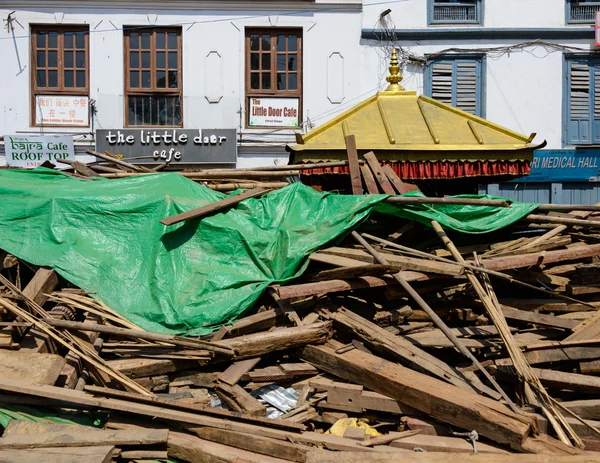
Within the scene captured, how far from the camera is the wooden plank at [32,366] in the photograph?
539 centimetres

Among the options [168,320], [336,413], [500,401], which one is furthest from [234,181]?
[500,401]

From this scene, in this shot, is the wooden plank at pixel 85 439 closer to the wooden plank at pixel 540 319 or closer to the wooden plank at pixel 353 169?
the wooden plank at pixel 540 319

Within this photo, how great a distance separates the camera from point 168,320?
646 cm

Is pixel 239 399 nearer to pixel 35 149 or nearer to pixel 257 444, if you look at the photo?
pixel 257 444

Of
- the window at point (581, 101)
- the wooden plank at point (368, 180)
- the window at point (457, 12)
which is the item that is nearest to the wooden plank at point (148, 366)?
the wooden plank at point (368, 180)

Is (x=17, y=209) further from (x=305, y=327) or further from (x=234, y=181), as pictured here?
(x=305, y=327)

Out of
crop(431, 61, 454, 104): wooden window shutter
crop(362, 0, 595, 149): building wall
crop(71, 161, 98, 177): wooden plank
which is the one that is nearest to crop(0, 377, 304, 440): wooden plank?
crop(71, 161, 98, 177): wooden plank

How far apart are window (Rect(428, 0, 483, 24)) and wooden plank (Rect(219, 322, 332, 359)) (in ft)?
42.0

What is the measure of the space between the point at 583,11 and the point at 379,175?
38.2 feet

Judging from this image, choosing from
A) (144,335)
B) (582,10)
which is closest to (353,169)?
(144,335)

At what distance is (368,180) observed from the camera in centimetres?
842

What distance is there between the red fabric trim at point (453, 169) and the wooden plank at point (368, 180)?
114cm

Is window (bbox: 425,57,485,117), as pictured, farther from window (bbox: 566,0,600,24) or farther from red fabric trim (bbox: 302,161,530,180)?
→ red fabric trim (bbox: 302,161,530,180)

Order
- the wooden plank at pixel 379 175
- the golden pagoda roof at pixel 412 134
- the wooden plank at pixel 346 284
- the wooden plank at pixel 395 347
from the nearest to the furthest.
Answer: the wooden plank at pixel 395 347, the wooden plank at pixel 346 284, the wooden plank at pixel 379 175, the golden pagoda roof at pixel 412 134
